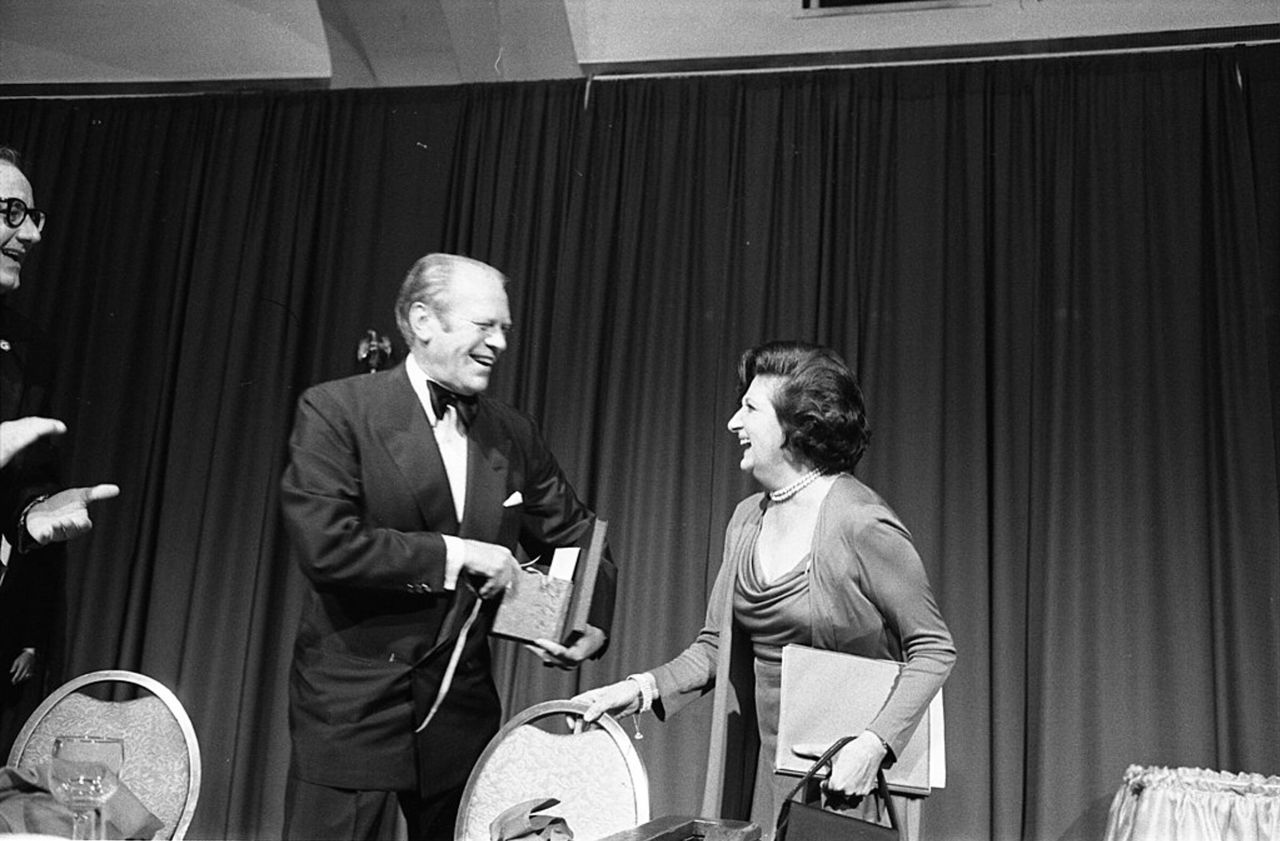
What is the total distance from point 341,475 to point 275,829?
298cm

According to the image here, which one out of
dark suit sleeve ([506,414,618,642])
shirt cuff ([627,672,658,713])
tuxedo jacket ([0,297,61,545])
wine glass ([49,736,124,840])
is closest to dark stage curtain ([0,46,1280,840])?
dark suit sleeve ([506,414,618,642])

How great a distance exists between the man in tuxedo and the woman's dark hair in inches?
20.3

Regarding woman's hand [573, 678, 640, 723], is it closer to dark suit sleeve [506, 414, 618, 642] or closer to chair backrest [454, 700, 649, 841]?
chair backrest [454, 700, 649, 841]

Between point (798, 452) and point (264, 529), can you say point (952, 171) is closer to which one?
point (798, 452)

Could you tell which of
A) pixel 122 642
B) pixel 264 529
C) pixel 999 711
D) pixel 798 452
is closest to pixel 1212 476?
pixel 999 711

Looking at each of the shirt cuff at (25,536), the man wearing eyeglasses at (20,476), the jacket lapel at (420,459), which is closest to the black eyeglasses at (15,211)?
the man wearing eyeglasses at (20,476)

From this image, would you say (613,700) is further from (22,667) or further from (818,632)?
(22,667)

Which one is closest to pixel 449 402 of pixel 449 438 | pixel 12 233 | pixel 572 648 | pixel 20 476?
pixel 449 438

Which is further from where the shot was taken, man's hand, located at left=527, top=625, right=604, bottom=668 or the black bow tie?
the black bow tie

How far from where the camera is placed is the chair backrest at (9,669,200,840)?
248cm

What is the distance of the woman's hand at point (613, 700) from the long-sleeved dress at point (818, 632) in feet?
0.26

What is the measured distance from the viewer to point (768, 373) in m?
2.74

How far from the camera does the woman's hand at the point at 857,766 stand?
223 cm

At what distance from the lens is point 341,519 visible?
2.40m
